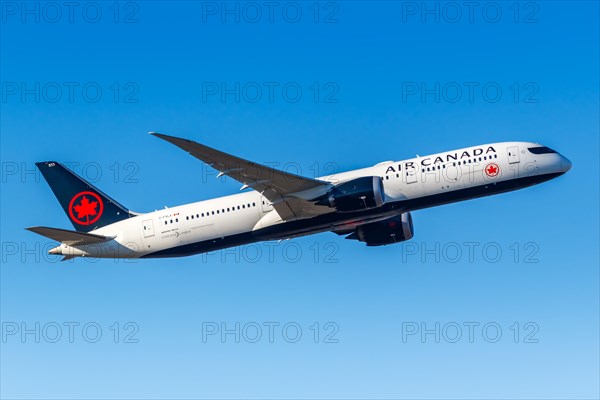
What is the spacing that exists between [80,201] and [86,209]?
78 centimetres

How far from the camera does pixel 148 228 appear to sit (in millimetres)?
61219

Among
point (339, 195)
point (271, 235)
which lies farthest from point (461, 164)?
point (271, 235)

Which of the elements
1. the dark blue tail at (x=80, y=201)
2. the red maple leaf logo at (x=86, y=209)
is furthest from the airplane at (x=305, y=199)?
the red maple leaf logo at (x=86, y=209)

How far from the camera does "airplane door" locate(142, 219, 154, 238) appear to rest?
6106cm

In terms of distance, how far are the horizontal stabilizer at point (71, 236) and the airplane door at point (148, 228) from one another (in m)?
2.42

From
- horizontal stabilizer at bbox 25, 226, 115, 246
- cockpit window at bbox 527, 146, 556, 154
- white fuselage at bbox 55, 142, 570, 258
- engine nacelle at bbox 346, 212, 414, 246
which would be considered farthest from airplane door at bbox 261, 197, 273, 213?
cockpit window at bbox 527, 146, 556, 154

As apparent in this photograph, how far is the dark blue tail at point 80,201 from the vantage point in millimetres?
63875

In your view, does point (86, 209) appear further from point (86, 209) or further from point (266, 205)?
point (266, 205)

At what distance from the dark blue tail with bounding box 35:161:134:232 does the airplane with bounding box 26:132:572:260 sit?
2036 millimetres

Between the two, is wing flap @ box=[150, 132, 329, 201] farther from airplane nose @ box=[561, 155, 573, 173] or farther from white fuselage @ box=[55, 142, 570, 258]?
airplane nose @ box=[561, 155, 573, 173]

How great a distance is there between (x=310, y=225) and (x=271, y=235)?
2663mm

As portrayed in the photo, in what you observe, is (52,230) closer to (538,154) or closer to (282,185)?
(282,185)

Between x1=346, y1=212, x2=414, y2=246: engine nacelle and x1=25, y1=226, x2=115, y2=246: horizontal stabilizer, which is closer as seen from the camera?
x1=25, y1=226, x2=115, y2=246: horizontal stabilizer

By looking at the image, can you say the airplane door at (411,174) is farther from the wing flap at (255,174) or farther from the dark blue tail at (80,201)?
the dark blue tail at (80,201)
